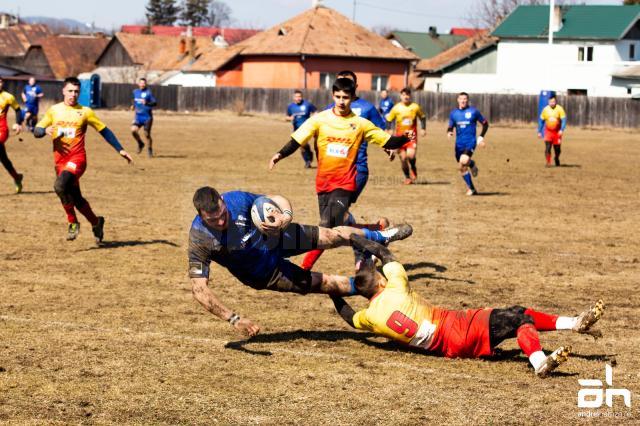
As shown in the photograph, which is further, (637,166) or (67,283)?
(637,166)

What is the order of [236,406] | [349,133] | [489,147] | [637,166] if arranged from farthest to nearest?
[489,147] < [637,166] < [349,133] < [236,406]

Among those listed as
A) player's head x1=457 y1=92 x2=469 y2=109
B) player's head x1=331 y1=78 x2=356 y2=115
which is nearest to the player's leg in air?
player's head x1=331 y1=78 x2=356 y2=115

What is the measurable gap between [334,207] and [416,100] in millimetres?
57733

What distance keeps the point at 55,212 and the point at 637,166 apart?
71.1ft

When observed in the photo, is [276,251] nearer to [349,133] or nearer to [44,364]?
[44,364]

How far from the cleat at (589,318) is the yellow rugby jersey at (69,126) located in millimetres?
9025

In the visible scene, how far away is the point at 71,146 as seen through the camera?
50.2ft

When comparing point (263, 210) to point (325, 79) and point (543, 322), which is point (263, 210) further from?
point (325, 79)

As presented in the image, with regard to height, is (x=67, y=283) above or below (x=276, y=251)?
below

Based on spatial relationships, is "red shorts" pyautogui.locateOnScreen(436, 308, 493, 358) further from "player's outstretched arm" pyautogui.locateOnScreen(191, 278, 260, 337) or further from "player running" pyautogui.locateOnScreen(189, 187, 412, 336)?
"player's outstretched arm" pyautogui.locateOnScreen(191, 278, 260, 337)

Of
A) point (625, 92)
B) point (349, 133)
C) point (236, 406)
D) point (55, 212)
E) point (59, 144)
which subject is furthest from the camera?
point (625, 92)

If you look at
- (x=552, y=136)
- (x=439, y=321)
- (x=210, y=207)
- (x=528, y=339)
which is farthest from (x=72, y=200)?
(x=552, y=136)

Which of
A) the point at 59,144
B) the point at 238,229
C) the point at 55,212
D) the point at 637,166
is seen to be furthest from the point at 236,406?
the point at 637,166

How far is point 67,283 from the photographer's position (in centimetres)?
1246
